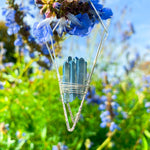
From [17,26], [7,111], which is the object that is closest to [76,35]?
[17,26]

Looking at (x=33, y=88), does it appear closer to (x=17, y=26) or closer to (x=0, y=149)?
(x=0, y=149)

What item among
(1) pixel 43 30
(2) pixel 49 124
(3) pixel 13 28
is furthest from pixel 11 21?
(2) pixel 49 124

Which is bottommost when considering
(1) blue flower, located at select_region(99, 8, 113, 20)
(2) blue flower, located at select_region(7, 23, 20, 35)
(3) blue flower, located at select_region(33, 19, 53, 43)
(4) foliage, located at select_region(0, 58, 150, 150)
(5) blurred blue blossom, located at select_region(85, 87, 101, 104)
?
(4) foliage, located at select_region(0, 58, 150, 150)

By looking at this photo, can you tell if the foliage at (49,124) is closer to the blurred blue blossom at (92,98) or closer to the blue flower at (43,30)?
the blurred blue blossom at (92,98)

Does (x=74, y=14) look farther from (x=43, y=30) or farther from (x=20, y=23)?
(x=20, y=23)

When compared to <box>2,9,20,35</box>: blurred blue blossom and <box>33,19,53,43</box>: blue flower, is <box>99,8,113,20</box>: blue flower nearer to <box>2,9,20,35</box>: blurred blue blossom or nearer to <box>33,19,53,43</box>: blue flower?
<box>33,19,53,43</box>: blue flower

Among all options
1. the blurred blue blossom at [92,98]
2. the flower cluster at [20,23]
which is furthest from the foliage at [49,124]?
the flower cluster at [20,23]

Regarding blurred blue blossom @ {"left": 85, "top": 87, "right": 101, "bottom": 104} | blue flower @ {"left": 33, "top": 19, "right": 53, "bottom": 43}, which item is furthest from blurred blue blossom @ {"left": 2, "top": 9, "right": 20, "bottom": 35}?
blurred blue blossom @ {"left": 85, "top": 87, "right": 101, "bottom": 104}
